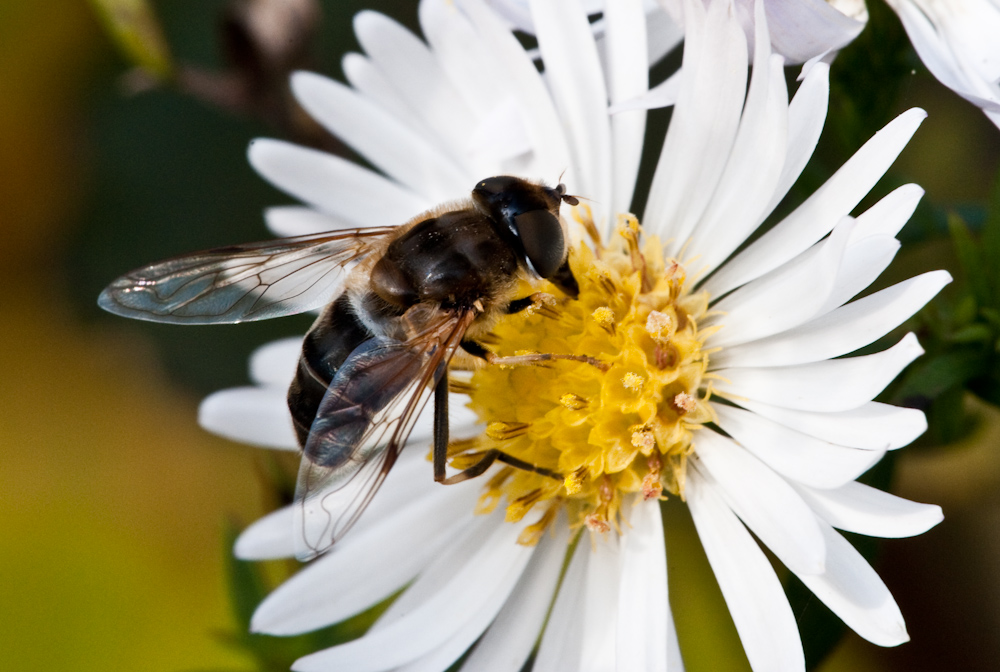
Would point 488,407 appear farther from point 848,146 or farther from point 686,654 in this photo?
point 686,654

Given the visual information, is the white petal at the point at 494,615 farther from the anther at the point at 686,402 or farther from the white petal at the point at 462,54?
the white petal at the point at 462,54

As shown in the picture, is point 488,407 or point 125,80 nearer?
point 488,407

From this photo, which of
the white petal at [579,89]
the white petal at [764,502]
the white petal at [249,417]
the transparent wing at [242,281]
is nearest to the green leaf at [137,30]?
the transparent wing at [242,281]

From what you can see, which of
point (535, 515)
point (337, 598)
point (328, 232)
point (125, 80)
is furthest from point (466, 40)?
point (125, 80)

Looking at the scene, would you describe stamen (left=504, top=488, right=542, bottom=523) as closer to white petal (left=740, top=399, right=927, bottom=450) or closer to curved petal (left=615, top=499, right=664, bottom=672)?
curved petal (left=615, top=499, right=664, bottom=672)

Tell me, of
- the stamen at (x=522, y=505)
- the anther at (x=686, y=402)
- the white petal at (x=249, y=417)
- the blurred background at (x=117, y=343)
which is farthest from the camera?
the blurred background at (x=117, y=343)

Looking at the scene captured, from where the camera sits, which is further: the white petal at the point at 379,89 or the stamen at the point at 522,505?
the white petal at the point at 379,89
